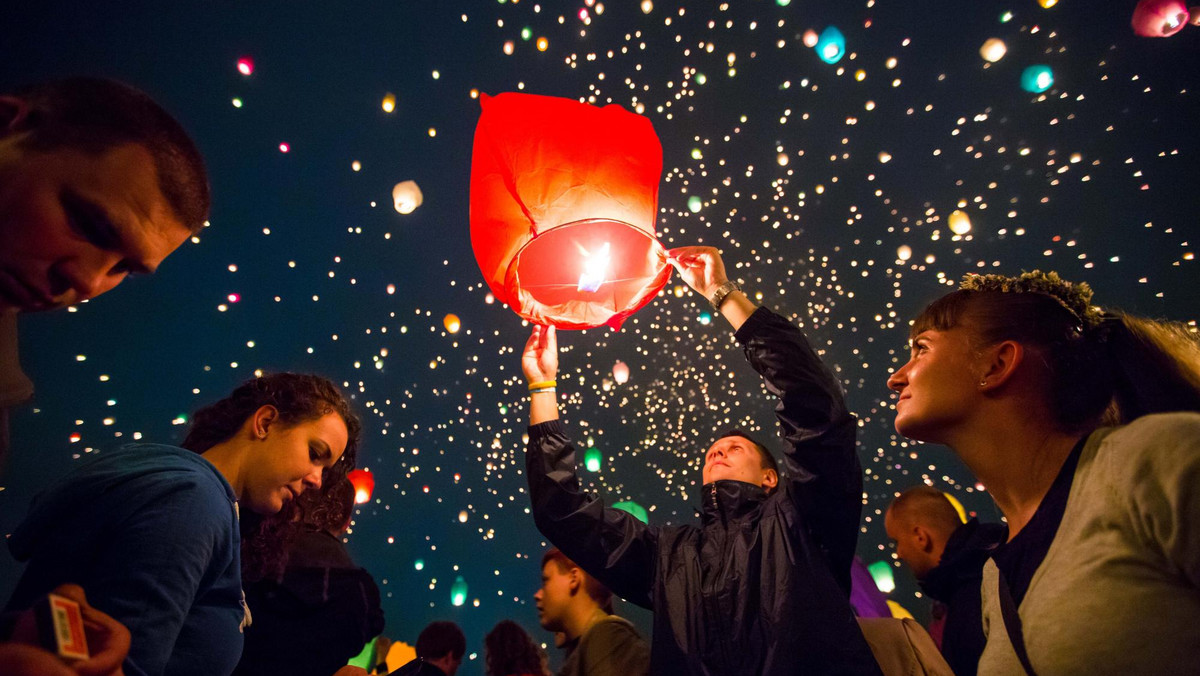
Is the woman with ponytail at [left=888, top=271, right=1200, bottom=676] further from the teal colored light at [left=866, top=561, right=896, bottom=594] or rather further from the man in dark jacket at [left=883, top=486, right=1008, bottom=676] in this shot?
the teal colored light at [left=866, top=561, right=896, bottom=594]

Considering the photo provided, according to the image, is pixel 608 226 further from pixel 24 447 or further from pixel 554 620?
pixel 24 447

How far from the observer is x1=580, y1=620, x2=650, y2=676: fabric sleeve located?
282 cm

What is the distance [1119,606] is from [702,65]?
5962mm

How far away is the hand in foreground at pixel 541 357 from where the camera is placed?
290 centimetres

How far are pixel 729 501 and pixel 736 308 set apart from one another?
91 cm

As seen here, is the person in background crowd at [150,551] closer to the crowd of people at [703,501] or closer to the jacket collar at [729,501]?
the crowd of people at [703,501]

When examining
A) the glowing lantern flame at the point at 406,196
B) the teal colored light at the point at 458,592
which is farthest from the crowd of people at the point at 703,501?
the teal colored light at the point at 458,592

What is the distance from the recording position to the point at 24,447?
435cm

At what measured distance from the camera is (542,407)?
9.25ft

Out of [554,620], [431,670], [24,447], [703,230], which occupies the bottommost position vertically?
[431,670]

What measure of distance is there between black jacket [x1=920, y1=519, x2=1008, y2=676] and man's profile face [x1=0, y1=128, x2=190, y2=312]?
237cm

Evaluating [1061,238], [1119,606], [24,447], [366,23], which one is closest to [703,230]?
[1061,238]

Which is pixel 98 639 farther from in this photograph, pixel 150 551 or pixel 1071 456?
pixel 1071 456

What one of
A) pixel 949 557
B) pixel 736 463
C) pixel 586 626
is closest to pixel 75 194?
pixel 736 463
